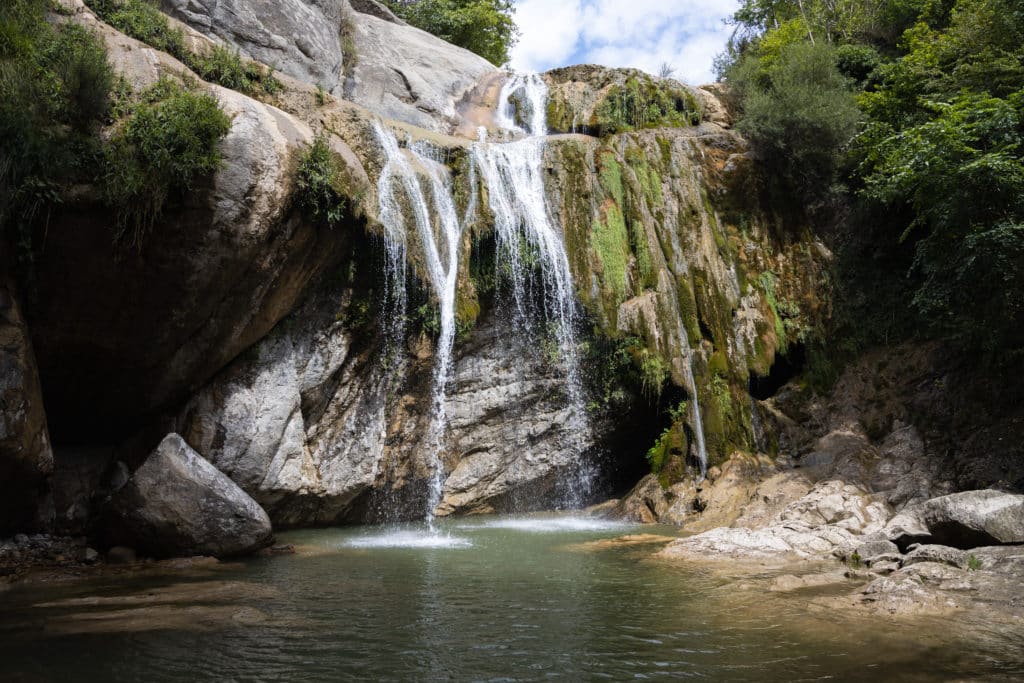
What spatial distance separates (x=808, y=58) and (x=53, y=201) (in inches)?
758

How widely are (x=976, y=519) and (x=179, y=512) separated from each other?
387 inches

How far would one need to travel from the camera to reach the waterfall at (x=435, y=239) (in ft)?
44.8

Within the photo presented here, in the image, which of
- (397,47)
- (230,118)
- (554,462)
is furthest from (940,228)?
(397,47)

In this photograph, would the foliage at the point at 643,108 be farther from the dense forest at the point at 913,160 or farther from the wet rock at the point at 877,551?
the wet rock at the point at 877,551

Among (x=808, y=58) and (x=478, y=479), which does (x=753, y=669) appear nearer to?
(x=478, y=479)

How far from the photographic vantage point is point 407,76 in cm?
2112

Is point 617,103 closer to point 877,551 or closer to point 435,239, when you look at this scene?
point 435,239

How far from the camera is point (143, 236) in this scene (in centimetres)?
974

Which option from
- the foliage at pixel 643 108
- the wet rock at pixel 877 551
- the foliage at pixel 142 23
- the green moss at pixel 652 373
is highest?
the foliage at pixel 643 108

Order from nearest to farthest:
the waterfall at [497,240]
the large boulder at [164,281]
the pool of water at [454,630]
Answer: the pool of water at [454,630], the large boulder at [164,281], the waterfall at [497,240]

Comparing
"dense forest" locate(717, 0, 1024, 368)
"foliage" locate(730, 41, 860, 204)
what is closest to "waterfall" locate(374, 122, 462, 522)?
"dense forest" locate(717, 0, 1024, 368)

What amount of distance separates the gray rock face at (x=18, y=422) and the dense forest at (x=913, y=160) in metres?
13.7

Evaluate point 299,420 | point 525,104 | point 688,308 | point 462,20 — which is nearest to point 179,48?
point 299,420

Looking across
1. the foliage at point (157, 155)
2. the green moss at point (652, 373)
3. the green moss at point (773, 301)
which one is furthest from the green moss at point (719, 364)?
the foliage at point (157, 155)
